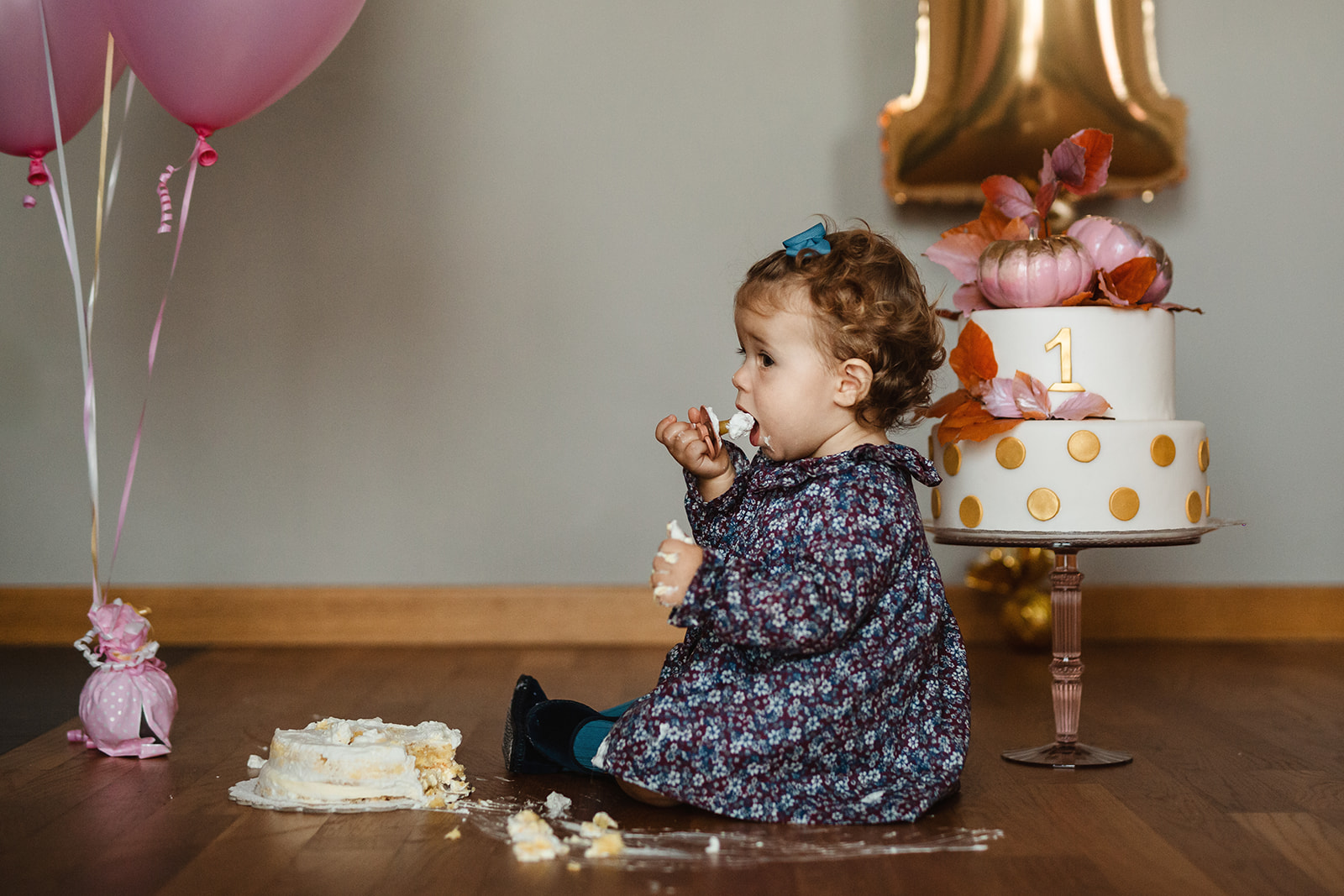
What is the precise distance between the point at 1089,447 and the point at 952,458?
17 centimetres

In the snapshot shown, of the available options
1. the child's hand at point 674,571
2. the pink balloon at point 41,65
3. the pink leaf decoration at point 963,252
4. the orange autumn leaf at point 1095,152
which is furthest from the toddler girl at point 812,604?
the pink balloon at point 41,65

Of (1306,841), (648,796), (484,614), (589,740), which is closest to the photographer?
(1306,841)

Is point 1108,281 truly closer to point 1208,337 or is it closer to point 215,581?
point 1208,337

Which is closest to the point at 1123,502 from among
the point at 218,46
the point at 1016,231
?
the point at 1016,231

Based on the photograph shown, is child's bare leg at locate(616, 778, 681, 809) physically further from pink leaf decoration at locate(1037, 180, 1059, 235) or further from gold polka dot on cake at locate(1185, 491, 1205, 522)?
pink leaf decoration at locate(1037, 180, 1059, 235)

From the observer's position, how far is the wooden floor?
1.11 m

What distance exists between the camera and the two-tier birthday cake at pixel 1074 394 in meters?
1.52

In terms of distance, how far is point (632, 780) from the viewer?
1310 mm

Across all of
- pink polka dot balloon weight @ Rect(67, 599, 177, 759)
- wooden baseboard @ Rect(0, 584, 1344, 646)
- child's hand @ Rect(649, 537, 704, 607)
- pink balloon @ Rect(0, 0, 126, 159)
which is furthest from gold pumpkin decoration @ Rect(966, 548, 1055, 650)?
pink balloon @ Rect(0, 0, 126, 159)

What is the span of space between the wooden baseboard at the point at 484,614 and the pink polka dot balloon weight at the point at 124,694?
92cm

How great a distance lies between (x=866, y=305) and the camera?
1398 mm

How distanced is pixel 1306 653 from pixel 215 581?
7.21ft

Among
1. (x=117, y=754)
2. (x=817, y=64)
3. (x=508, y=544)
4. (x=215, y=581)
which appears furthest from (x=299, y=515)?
(x=817, y=64)

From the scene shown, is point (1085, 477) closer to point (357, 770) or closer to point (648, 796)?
point (648, 796)
